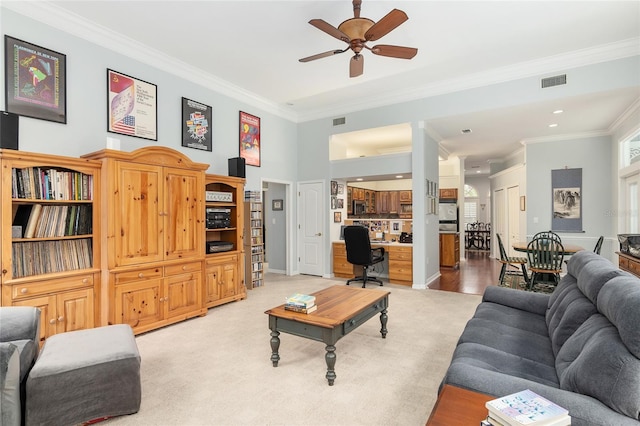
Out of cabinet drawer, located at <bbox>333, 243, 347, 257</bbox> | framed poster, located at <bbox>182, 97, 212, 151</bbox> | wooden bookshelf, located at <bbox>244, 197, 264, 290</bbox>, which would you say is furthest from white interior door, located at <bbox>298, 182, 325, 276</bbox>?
framed poster, located at <bbox>182, 97, 212, 151</bbox>

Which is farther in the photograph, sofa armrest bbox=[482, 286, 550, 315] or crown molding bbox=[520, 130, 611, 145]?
crown molding bbox=[520, 130, 611, 145]

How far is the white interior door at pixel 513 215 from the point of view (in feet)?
27.3

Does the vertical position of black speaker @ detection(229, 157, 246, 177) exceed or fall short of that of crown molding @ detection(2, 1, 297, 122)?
it falls short

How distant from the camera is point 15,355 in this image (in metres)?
1.78

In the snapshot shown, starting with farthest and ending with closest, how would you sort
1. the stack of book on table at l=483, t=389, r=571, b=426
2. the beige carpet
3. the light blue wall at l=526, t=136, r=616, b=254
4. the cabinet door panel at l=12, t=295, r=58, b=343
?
the light blue wall at l=526, t=136, r=616, b=254
the cabinet door panel at l=12, t=295, r=58, b=343
the beige carpet
the stack of book on table at l=483, t=389, r=571, b=426

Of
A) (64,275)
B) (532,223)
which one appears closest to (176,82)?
(64,275)

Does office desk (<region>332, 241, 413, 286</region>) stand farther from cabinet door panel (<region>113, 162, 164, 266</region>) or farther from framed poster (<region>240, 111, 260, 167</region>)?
cabinet door panel (<region>113, 162, 164, 266</region>)

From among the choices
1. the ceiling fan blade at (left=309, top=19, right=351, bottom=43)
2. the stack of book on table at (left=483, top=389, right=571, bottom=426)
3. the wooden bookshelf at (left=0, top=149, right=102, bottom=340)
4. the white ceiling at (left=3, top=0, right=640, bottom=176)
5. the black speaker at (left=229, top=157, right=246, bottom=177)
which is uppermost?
the white ceiling at (left=3, top=0, right=640, bottom=176)

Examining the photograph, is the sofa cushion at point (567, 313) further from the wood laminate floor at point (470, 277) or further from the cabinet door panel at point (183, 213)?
the cabinet door panel at point (183, 213)

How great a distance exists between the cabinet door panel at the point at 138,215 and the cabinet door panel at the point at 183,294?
1.27 feet

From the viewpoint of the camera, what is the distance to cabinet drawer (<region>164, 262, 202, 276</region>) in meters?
3.92

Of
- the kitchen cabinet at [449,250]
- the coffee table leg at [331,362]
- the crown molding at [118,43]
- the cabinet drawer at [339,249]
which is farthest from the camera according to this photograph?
the kitchen cabinet at [449,250]

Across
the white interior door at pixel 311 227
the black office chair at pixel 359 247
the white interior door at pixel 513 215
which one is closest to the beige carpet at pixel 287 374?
the black office chair at pixel 359 247

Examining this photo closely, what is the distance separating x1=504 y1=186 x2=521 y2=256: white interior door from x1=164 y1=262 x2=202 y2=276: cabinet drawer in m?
7.49
